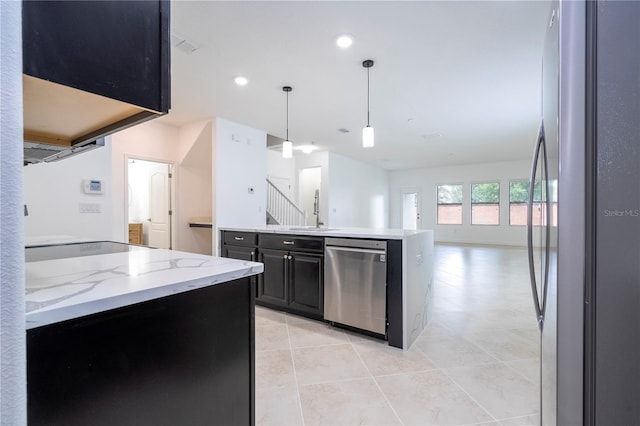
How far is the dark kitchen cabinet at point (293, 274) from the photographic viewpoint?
2.98 metres

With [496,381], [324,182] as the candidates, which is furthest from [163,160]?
[496,381]

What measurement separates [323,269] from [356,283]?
15.0 inches

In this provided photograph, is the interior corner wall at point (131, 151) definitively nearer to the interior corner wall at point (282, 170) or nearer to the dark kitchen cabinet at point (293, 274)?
the dark kitchen cabinet at point (293, 274)

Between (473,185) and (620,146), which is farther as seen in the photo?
(473,185)

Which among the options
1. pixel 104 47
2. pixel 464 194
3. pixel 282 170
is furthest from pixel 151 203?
pixel 464 194

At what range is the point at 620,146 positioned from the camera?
0.80 meters

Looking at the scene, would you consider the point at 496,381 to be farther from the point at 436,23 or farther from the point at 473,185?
the point at 473,185

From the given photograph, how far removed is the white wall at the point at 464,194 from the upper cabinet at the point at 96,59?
10466 mm

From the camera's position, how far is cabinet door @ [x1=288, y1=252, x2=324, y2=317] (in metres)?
2.97

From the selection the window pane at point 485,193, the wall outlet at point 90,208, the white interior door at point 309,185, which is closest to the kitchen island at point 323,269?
the wall outlet at point 90,208

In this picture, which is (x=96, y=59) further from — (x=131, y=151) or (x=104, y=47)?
(x=131, y=151)

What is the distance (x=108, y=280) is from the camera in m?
0.84

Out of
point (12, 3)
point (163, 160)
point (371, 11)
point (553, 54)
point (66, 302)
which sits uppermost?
point (371, 11)

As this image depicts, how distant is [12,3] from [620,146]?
4.38 feet
